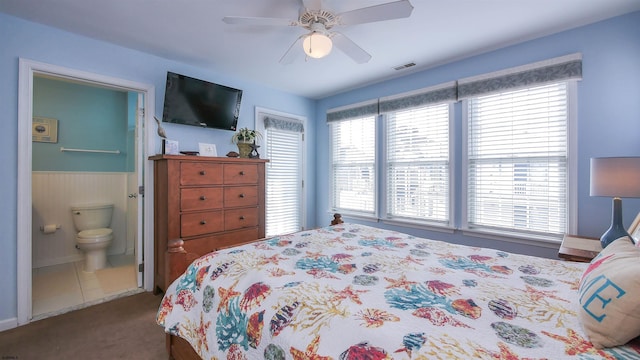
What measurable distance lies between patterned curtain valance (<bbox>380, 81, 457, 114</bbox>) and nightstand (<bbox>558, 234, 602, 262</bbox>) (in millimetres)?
1667

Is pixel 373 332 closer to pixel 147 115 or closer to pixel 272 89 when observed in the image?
pixel 147 115

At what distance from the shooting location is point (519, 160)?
260cm

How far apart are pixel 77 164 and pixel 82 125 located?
0.54 metres

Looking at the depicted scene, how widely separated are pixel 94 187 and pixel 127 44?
2.28 metres

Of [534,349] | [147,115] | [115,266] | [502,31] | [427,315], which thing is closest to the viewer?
[534,349]

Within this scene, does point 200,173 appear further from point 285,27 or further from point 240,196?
point 285,27

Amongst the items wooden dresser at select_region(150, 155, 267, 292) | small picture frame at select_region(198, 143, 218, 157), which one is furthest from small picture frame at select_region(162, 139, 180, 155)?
small picture frame at select_region(198, 143, 218, 157)

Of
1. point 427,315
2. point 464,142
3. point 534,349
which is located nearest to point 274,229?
point 464,142

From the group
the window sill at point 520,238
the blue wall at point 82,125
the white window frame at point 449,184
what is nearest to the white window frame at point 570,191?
the window sill at point 520,238

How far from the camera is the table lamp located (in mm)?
1666

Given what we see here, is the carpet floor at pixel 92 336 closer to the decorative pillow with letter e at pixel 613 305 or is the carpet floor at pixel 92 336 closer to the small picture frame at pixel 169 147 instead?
the small picture frame at pixel 169 147

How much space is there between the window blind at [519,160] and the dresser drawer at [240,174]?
2.38 meters

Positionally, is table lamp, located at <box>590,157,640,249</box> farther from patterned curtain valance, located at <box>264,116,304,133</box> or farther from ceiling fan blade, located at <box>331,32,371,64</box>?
patterned curtain valance, located at <box>264,116,304,133</box>

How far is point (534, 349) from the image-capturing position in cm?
74
